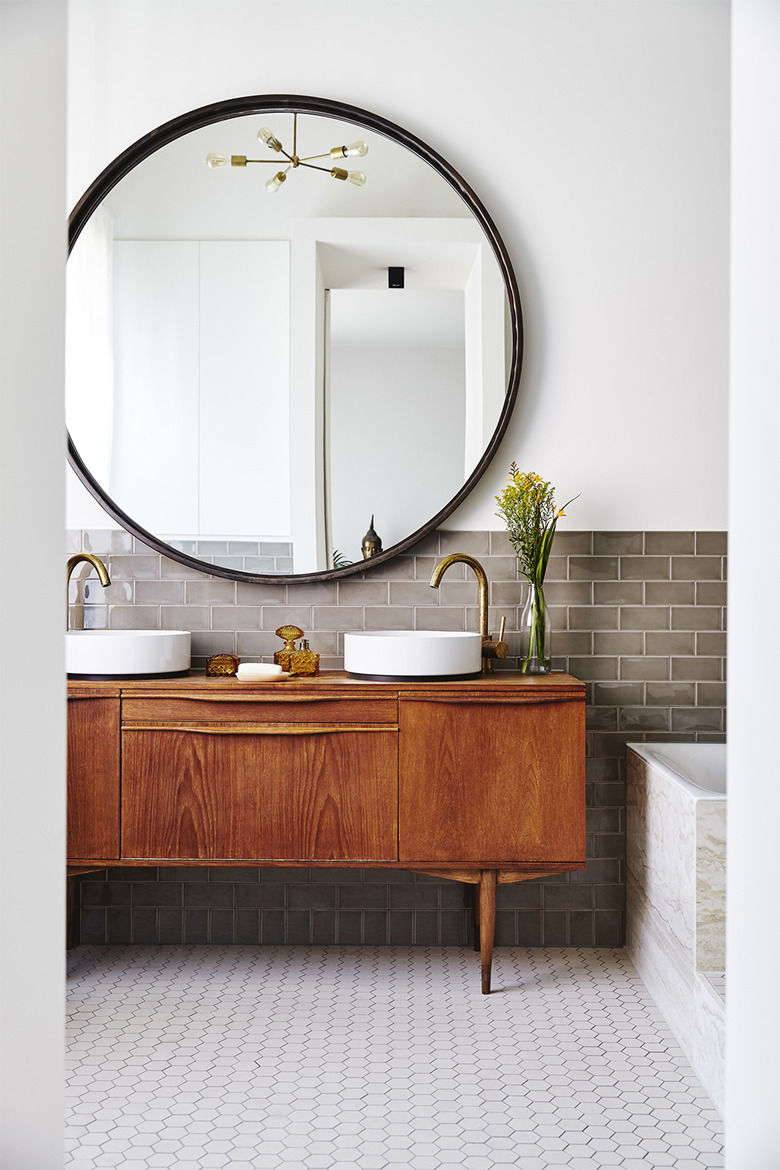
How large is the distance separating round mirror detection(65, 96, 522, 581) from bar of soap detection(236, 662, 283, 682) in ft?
1.20

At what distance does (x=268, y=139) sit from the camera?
3.01 metres

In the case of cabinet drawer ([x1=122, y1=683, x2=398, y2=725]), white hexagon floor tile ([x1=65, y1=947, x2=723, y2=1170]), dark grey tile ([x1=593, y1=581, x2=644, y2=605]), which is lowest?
white hexagon floor tile ([x1=65, y1=947, x2=723, y2=1170])

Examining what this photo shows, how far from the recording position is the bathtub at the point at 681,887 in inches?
85.9

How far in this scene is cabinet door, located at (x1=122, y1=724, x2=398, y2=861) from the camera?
2604 mm

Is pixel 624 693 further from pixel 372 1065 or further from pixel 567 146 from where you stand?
pixel 567 146

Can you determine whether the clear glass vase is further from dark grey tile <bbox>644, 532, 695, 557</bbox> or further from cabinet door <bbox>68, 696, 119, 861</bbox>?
cabinet door <bbox>68, 696, 119, 861</bbox>

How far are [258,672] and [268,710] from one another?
154 mm

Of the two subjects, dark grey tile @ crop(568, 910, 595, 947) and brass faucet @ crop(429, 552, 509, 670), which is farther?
dark grey tile @ crop(568, 910, 595, 947)

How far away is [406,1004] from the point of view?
2574 mm

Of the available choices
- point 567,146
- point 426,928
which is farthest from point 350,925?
point 567,146

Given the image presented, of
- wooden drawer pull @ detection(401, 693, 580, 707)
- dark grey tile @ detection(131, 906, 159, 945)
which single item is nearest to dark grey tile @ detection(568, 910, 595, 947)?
wooden drawer pull @ detection(401, 693, 580, 707)
